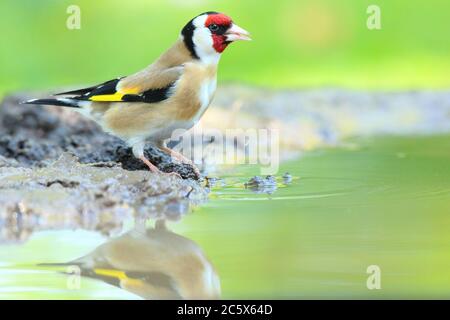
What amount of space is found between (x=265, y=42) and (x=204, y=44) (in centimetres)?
650

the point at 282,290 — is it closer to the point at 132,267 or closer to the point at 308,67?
the point at 132,267

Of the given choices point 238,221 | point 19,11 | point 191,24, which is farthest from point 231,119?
point 19,11

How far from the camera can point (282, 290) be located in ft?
12.8

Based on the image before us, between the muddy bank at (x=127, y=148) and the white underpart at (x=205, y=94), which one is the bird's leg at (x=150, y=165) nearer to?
the muddy bank at (x=127, y=148)

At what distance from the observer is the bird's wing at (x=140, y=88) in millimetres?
6113

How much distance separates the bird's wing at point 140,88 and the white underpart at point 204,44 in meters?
0.18

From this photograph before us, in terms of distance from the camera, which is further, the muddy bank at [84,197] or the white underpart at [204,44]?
the white underpart at [204,44]

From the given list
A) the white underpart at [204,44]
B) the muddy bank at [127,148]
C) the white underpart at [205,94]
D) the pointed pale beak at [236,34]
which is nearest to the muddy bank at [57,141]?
the muddy bank at [127,148]

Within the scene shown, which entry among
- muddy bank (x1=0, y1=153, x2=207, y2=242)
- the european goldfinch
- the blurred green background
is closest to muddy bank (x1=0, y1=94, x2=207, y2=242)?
muddy bank (x1=0, y1=153, x2=207, y2=242)

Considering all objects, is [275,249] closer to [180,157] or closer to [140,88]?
[180,157]

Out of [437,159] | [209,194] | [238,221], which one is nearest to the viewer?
[238,221]

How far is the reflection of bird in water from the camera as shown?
13.0 ft

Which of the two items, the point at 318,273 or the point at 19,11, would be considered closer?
the point at 318,273

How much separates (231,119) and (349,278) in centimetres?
505
